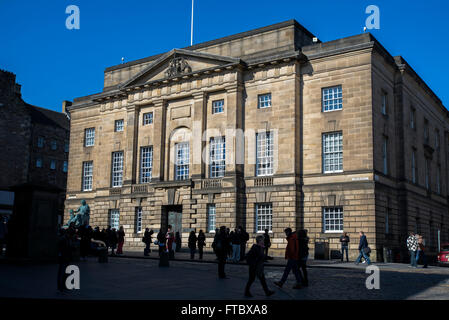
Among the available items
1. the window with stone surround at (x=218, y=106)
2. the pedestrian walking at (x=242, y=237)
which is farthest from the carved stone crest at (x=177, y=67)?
the pedestrian walking at (x=242, y=237)

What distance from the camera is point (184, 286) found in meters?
14.2

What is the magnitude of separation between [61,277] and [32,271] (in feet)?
18.4

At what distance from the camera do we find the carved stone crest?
3747 centimetres

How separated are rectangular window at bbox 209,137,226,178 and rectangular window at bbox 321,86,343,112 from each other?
768 centimetres

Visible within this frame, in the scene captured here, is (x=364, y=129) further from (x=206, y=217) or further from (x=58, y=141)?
(x=58, y=141)

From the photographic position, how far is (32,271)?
56.3 feet

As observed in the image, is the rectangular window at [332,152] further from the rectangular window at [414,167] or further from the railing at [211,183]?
the rectangular window at [414,167]

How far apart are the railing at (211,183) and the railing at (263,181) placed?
2.61m

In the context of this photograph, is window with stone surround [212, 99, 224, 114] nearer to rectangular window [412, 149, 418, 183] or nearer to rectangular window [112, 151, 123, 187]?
rectangular window [112, 151, 123, 187]

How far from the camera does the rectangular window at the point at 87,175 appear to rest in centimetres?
4441

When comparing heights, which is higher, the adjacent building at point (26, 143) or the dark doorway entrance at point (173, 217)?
the adjacent building at point (26, 143)

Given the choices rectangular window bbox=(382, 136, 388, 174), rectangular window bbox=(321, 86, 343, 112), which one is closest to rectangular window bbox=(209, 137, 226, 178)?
rectangular window bbox=(321, 86, 343, 112)

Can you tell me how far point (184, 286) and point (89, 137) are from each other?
1316 inches
